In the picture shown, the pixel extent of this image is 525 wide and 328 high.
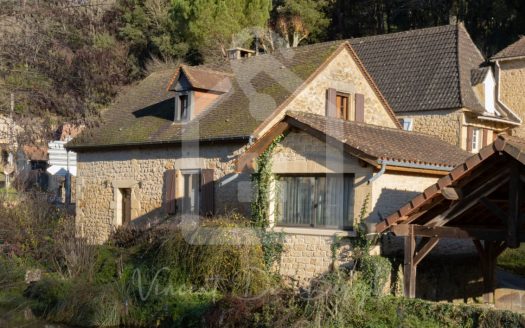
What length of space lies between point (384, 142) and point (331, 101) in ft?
10.6

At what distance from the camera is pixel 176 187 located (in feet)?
66.9

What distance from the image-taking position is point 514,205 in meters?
11.6

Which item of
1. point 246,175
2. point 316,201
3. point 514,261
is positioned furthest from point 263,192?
point 514,261

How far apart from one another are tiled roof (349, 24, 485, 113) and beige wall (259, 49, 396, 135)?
15.6 ft

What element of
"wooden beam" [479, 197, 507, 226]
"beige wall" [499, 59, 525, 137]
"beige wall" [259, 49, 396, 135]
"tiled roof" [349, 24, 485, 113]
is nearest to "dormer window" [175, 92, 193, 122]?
"beige wall" [259, 49, 396, 135]

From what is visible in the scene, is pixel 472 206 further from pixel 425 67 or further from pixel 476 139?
pixel 425 67

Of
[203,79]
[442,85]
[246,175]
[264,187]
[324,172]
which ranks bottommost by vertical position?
[264,187]

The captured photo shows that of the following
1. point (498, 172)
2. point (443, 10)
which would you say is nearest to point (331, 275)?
point (498, 172)

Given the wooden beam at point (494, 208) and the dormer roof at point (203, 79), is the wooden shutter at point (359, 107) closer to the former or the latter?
the dormer roof at point (203, 79)

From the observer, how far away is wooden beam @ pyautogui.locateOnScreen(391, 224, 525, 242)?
12.3m

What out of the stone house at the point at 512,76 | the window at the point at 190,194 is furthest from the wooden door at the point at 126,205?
the stone house at the point at 512,76

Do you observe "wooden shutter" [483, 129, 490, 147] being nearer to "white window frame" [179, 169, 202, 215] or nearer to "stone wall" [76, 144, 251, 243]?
"stone wall" [76, 144, 251, 243]

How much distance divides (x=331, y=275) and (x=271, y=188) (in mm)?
3011

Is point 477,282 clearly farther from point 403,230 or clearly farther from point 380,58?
point 380,58
